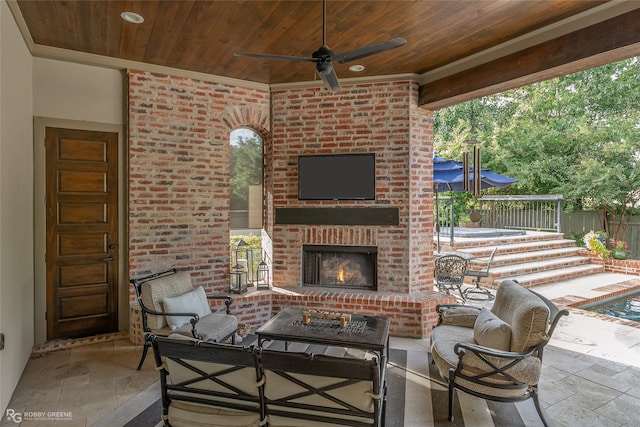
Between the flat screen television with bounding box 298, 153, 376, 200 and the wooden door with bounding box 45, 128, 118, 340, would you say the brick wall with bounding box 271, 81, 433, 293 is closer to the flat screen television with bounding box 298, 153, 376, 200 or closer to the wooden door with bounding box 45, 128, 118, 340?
the flat screen television with bounding box 298, 153, 376, 200

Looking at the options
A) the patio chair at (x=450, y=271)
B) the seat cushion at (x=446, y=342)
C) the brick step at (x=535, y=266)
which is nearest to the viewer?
the seat cushion at (x=446, y=342)

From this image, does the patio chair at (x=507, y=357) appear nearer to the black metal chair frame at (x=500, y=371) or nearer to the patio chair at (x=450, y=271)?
the black metal chair frame at (x=500, y=371)

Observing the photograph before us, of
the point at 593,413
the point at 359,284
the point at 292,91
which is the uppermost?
the point at 292,91

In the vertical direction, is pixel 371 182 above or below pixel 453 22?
below

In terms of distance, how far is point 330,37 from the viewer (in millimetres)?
3348

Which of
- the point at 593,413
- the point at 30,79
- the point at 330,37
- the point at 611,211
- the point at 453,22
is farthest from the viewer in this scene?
the point at 611,211

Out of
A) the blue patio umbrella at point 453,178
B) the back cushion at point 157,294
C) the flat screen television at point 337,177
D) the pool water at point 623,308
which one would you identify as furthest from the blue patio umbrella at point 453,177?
the back cushion at point 157,294

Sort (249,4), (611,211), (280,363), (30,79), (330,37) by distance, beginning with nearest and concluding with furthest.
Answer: (280,363) → (249,4) → (330,37) → (30,79) → (611,211)

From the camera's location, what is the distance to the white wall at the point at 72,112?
3691mm

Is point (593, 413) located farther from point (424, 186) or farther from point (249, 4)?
point (249, 4)

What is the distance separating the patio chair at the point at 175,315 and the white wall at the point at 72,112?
0.91 metres

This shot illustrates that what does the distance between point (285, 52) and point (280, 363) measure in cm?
314

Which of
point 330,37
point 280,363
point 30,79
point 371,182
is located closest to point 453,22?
point 330,37

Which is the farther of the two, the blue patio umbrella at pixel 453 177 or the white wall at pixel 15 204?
the blue patio umbrella at pixel 453 177
